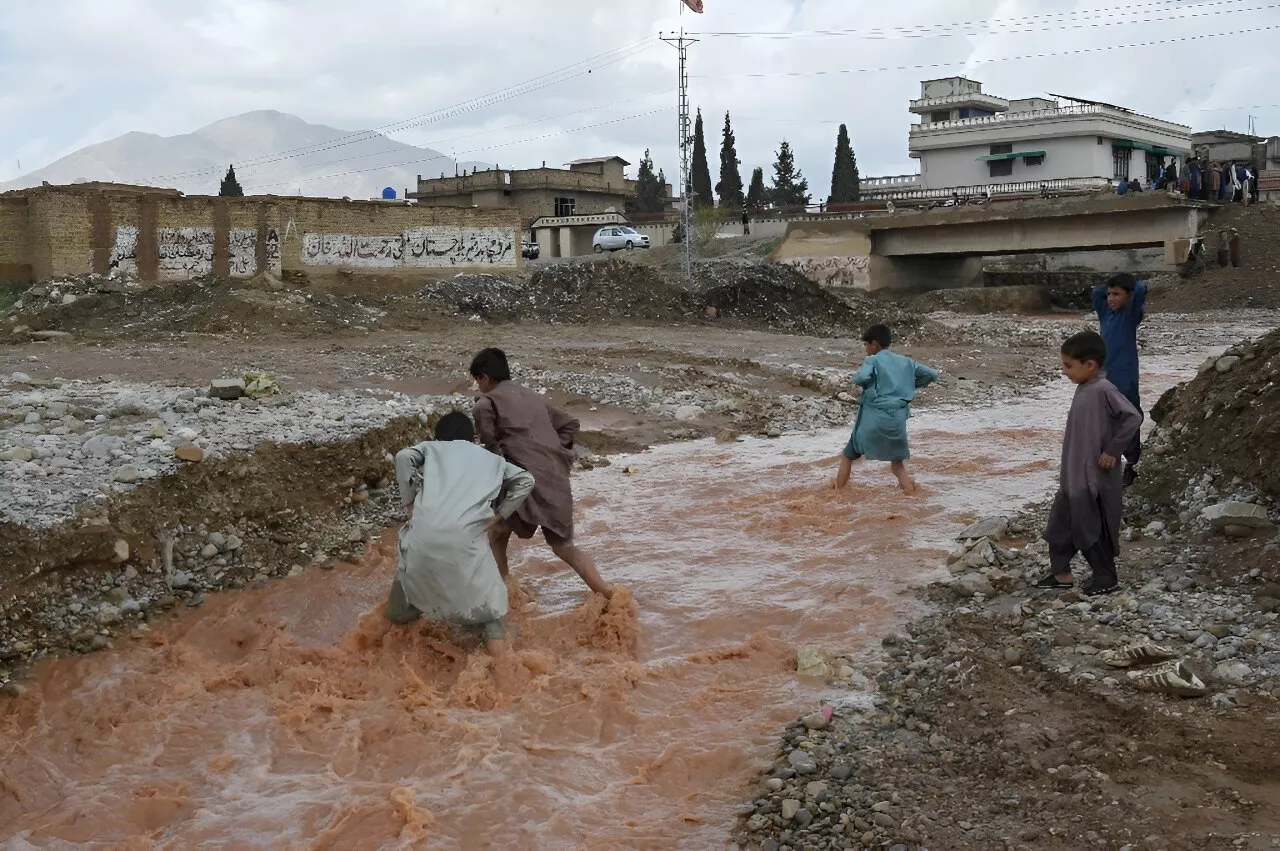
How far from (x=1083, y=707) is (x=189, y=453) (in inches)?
227

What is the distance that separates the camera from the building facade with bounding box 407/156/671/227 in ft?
205

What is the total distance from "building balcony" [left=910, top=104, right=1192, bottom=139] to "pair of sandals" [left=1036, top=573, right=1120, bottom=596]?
53.2m

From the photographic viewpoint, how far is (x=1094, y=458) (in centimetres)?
554

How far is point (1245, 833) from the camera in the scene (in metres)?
3.42

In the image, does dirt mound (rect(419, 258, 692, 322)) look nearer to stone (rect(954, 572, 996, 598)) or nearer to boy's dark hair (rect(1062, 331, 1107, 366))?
stone (rect(954, 572, 996, 598))

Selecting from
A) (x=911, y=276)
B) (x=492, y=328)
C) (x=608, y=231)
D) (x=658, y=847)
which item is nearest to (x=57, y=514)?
(x=658, y=847)

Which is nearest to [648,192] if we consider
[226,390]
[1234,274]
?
[1234,274]

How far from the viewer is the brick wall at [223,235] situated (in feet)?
75.0

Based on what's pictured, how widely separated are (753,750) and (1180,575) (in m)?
2.54

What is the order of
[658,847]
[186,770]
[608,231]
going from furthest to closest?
[608,231] → [186,770] → [658,847]

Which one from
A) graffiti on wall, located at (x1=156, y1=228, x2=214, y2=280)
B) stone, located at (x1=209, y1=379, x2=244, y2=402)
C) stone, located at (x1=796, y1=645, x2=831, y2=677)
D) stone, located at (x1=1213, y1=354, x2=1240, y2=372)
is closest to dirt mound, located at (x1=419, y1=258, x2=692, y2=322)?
graffiti on wall, located at (x1=156, y1=228, x2=214, y2=280)

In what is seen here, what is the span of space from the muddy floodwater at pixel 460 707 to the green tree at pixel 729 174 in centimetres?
5734

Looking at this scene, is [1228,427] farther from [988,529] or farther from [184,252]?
[184,252]

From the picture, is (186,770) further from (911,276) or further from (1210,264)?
(911,276)
